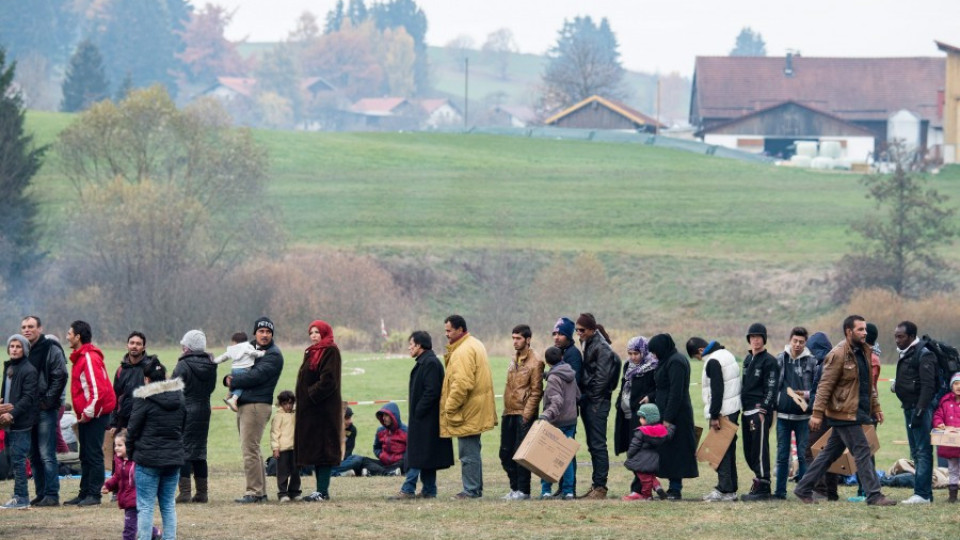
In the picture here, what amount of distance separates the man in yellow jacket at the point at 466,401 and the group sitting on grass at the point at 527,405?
1 cm

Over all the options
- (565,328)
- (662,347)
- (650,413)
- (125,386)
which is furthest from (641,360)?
(125,386)

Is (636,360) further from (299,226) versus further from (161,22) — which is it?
(161,22)

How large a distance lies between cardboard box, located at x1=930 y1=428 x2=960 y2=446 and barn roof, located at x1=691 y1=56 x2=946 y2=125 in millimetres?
88003

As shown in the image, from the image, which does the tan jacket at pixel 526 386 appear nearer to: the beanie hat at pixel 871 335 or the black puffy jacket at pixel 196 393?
the black puffy jacket at pixel 196 393

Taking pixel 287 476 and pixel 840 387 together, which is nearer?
pixel 840 387

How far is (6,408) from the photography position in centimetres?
1479

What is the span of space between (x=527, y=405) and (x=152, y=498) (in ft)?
14.6

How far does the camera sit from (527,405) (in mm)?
15484

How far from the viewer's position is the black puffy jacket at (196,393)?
48.3 feet

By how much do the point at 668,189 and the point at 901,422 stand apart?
49712 mm

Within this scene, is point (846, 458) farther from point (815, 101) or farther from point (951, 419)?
point (815, 101)

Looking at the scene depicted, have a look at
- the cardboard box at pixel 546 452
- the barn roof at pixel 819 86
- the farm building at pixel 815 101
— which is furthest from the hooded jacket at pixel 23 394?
the barn roof at pixel 819 86

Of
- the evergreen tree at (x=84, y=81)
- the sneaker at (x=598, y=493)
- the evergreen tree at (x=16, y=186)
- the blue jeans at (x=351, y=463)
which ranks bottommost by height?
the blue jeans at (x=351, y=463)

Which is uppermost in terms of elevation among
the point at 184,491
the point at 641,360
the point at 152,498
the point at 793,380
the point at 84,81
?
the point at 84,81
